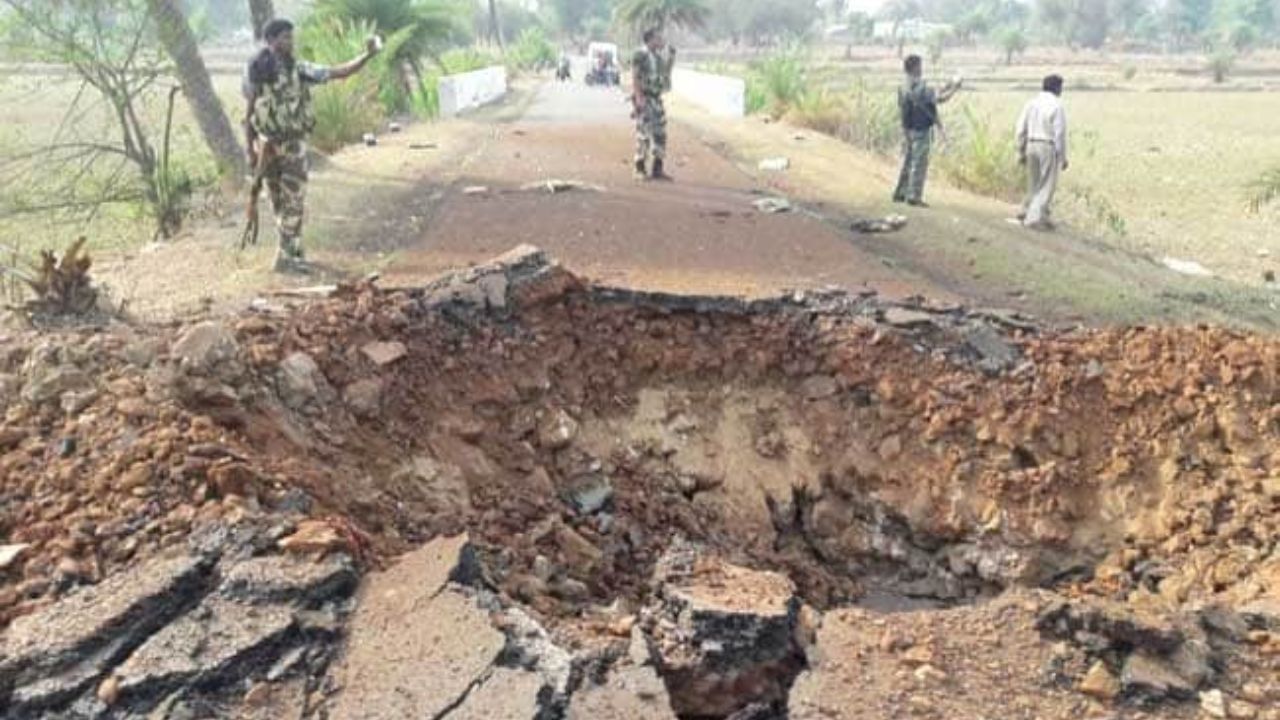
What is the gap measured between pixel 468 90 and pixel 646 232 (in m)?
16.8

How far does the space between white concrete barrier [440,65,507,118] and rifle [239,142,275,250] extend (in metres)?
13.7

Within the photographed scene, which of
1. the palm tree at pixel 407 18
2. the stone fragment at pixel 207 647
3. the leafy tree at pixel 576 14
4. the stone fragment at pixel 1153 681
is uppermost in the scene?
the leafy tree at pixel 576 14

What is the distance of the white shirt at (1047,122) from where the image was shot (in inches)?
368

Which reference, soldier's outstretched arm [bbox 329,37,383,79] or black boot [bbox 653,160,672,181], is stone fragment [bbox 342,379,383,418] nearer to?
soldier's outstretched arm [bbox 329,37,383,79]

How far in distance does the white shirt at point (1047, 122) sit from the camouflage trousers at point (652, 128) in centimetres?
347

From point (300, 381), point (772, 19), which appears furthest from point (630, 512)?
point (772, 19)

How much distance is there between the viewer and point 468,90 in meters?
24.0

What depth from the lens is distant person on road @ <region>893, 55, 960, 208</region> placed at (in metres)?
9.93

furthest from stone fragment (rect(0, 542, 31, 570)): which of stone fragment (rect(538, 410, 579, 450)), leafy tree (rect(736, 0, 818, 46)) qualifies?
leafy tree (rect(736, 0, 818, 46))

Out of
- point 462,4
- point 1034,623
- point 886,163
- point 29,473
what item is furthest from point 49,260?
point 462,4

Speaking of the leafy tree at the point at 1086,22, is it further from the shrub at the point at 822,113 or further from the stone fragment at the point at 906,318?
the stone fragment at the point at 906,318

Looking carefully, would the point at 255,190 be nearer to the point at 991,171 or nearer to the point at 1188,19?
the point at 991,171

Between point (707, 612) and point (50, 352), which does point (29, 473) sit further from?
point (707, 612)

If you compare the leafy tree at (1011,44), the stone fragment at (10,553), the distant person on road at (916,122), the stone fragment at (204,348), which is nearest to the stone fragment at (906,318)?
the stone fragment at (204,348)
